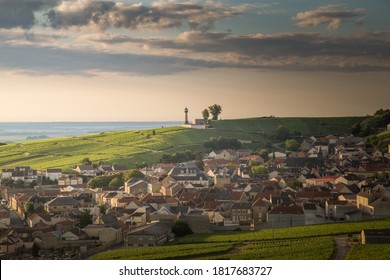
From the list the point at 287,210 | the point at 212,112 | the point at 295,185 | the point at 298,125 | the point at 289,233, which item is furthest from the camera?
the point at 295,185

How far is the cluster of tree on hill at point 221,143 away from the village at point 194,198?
174mm

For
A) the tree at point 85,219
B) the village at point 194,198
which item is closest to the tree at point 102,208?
the village at point 194,198

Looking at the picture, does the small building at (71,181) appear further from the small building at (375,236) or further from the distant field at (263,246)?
the small building at (375,236)

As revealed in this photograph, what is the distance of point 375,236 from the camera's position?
998cm

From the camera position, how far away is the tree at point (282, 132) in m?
15.2

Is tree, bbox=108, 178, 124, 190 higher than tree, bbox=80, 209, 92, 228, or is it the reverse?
tree, bbox=108, 178, 124, 190

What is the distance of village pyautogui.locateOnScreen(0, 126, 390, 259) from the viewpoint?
11.0 meters

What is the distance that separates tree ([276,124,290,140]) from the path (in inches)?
195

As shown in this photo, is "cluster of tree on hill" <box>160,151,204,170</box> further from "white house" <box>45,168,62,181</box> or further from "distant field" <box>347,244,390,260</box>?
"distant field" <box>347,244,390,260</box>

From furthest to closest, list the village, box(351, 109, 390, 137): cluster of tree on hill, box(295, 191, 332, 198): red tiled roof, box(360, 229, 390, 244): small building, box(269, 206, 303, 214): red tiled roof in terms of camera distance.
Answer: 1. box(295, 191, 332, 198): red tiled roof
2. box(351, 109, 390, 137): cluster of tree on hill
3. box(269, 206, 303, 214): red tiled roof
4. the village
5. box(360, 229, 390, 244): small building

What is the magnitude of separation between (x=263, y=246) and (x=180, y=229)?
1.72 m

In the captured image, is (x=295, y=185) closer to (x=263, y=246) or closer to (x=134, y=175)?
(x=134, y=175)

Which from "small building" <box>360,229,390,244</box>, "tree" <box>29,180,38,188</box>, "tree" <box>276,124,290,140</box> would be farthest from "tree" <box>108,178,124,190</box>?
"small building" <box>360,229,390,244</box>

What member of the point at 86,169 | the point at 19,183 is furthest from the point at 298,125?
the point at 19,183
